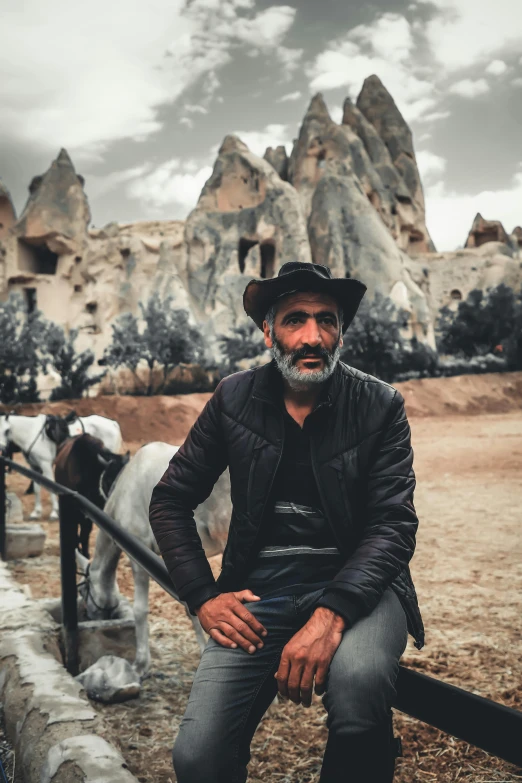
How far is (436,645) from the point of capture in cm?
422

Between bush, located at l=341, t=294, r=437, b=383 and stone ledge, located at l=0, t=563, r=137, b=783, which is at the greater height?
bush, located at l=341, t=294, r=437, b=383

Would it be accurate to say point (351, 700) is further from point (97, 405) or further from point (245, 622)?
point (97, 405)

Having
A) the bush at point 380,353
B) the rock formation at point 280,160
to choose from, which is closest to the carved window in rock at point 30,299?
the bush at point 380,353

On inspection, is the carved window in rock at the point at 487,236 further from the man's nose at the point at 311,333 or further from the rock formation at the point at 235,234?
the man's nose at the point at 311,333

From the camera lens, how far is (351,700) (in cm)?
141

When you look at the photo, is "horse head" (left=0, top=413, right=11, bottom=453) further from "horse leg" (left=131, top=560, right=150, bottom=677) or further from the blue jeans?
the blue jeans

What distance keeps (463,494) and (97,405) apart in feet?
44.3

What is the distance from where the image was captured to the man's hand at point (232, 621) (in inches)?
65.7

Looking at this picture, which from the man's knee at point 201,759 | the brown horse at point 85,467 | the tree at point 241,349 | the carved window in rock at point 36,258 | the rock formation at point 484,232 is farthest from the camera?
the rock formation at point 484,232

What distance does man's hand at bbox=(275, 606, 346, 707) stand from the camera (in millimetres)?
1488

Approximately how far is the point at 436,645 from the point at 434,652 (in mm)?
123

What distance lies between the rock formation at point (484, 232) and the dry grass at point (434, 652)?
1876 inches

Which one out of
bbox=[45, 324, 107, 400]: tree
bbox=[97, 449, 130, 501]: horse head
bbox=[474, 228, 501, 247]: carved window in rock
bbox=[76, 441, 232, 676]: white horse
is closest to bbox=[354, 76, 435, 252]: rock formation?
bbox=[474, 228, 501, 247]: carved window in rock

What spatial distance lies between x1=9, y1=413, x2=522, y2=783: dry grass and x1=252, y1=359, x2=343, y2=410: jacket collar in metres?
1.58
